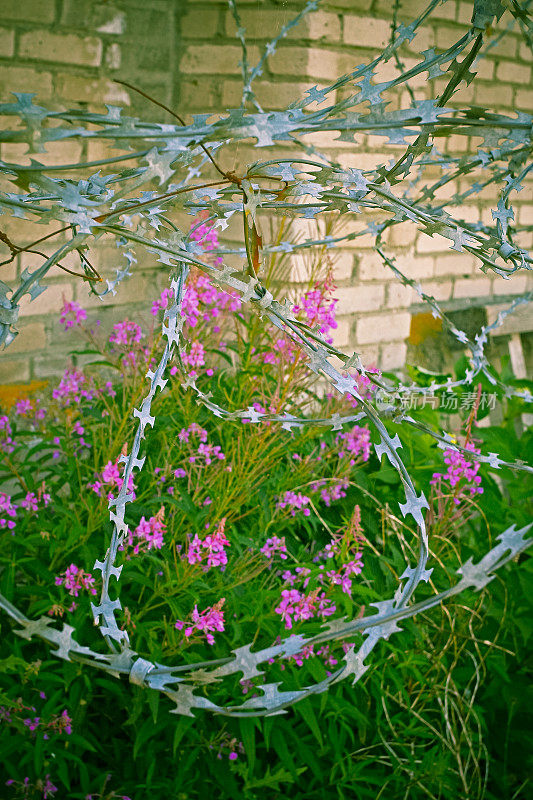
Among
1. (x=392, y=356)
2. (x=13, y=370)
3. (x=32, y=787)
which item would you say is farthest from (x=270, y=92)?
(x=32, y=787)

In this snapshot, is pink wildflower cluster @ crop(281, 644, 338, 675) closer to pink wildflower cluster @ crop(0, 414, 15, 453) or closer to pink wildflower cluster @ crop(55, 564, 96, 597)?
pink wildflower cluster @ crop(55, 564, 96, 597)

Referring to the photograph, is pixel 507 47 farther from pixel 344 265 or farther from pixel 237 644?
pixel 237 644

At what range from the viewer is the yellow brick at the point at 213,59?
2656 mm

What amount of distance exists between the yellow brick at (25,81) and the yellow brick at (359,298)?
122 cm

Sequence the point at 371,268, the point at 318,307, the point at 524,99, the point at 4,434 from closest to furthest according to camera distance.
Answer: the point at 4,434
the point at 318,307
the point at 371,268
the point at 524,99

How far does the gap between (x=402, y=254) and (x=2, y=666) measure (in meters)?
2.40

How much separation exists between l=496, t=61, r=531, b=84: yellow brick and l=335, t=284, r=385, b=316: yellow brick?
128cm

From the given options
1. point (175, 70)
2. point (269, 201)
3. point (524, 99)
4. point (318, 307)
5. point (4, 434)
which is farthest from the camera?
point (524, 99)

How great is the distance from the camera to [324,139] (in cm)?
266

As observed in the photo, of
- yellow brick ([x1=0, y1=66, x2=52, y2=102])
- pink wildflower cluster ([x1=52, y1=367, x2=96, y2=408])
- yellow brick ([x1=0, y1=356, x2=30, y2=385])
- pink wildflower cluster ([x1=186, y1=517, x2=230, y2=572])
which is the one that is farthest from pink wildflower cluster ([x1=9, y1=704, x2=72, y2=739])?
yellow brick ([x1=0, y1=66, x2=52, y2=102])

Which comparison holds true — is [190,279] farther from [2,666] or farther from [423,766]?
[423,766]

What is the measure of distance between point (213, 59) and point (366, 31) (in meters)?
0.57

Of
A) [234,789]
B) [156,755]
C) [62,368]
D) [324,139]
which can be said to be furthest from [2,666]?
[324,139]

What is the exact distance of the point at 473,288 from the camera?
146 inches
